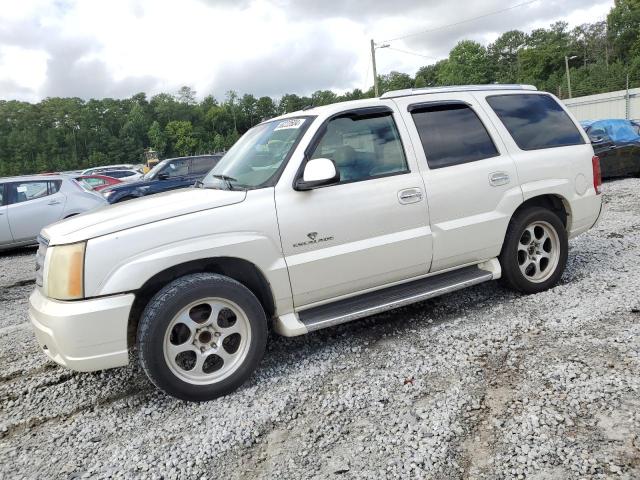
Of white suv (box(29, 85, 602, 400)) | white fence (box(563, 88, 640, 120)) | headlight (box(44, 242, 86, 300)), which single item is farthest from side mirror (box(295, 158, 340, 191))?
white fence (box(563, 88, 640, 120))

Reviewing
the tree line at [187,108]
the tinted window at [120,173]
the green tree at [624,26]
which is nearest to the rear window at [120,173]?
the tinted window at [120,173]

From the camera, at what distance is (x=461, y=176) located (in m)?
4.05

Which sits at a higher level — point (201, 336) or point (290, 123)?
point (290, 123)

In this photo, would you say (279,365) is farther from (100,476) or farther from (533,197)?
(533,197)

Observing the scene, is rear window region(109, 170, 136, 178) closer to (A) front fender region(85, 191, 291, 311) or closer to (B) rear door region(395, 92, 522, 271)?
(B) rear door region(395, 92, 522, 271)

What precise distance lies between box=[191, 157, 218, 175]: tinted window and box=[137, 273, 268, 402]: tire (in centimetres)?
1050

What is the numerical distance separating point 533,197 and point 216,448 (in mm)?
3387

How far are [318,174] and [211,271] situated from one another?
3.22ft

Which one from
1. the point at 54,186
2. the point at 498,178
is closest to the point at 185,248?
the point at 498,178

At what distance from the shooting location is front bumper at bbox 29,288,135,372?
2.93 meters

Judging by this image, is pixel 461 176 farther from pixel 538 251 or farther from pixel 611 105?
pixel 611 105

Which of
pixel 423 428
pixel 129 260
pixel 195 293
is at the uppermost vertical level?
pixel 129 260

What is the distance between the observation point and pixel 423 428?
2.72 m

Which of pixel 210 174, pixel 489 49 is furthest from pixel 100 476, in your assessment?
pixel 489 49
